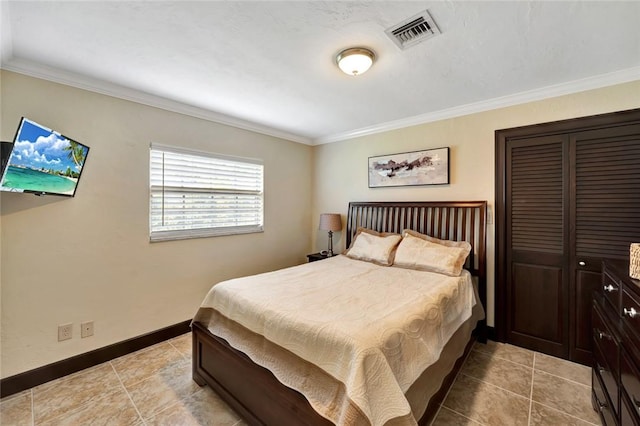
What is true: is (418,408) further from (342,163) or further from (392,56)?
(342,163)

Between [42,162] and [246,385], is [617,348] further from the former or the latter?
[42,162]

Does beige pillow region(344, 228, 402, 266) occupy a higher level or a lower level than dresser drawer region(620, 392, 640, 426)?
higher

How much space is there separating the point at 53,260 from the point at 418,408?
9.50ft

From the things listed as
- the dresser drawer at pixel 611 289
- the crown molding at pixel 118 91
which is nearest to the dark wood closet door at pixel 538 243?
the dresser drawer at pixel 611 289

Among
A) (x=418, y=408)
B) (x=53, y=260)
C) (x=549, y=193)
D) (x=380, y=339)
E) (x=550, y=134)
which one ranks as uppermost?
(x=550, y=134)

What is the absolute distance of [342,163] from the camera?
4.11 meters

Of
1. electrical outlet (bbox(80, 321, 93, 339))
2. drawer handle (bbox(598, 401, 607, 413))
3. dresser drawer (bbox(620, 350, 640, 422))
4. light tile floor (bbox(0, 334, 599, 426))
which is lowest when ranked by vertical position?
light tile floor (bbox(0, 334, 599, 426))

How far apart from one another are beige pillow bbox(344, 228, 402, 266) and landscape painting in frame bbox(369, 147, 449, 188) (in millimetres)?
735

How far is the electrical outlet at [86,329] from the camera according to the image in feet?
7.58

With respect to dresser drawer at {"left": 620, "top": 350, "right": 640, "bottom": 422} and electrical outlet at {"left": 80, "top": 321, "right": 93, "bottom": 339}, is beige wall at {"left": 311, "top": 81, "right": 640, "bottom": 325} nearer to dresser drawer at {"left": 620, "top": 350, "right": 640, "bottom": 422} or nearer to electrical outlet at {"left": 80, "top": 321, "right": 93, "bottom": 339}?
dresser drawer at {"left": 620, "top": 350, "right": 640, "bottom": 422}

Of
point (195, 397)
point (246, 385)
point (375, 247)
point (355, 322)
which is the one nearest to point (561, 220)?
point (375, 247)

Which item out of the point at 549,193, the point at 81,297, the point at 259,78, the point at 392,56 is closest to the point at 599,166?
the point at 549,193

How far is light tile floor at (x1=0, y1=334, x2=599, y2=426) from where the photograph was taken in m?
1.76

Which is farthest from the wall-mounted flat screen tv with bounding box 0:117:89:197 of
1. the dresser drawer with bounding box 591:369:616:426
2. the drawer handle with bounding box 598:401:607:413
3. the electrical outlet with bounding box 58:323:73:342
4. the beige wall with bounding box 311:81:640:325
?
the drawer handle with bounding box 598:401:607:413
